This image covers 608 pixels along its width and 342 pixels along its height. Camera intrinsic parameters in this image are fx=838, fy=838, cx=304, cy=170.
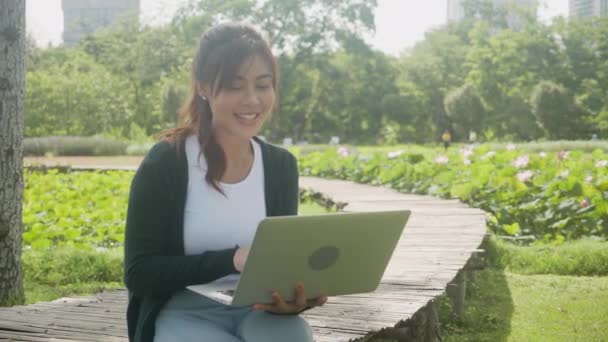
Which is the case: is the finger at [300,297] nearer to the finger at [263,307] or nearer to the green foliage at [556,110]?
the finger at [263,307]

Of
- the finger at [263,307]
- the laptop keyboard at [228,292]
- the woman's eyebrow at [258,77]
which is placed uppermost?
the woman's eyebrow at [258,77]

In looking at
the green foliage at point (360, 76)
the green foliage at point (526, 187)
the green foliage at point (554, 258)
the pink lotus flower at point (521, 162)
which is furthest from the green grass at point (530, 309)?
the green foliage at point (360, 76)

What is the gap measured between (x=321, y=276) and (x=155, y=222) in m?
0.42

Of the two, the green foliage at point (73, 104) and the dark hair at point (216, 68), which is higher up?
the dark hair at point (216, 68)

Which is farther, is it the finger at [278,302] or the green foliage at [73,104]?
the green foliage at [73,104]

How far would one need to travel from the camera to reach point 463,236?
523cm

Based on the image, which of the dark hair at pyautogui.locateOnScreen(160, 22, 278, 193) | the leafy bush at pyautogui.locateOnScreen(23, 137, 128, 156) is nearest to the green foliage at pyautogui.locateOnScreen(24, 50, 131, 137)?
the leafy bush at pyautogui.locateOnScreen(23, 137, 128, 156)

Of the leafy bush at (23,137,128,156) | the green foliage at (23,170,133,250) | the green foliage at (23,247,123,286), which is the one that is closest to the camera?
the green foliage at (23,247,123,286)

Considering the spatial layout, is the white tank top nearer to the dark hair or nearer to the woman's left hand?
the dark hair

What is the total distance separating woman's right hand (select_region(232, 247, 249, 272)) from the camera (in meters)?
1.93

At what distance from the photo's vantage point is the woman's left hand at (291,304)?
1.94 metres

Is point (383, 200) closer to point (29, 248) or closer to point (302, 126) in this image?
point (29, 248)

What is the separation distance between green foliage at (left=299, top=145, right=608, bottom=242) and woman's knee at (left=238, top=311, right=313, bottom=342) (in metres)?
4.58

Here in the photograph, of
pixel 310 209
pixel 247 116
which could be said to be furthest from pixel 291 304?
pixel 310 209
